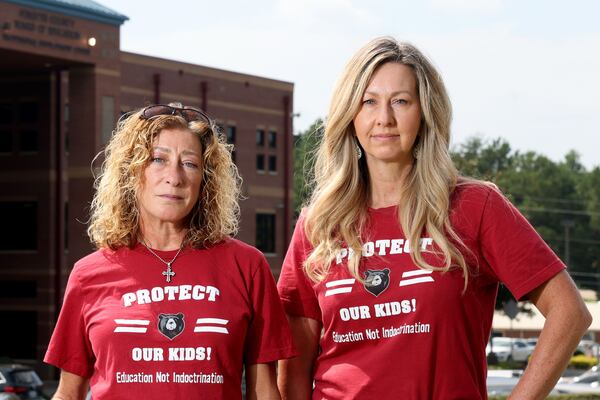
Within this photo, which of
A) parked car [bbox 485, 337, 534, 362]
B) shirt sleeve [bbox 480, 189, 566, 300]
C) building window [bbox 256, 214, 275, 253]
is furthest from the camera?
parked car [bbox 485, 337, 534, 362]

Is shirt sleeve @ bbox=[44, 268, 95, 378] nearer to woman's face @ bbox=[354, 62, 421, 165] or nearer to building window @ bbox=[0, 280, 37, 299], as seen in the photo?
woman's face @ bbox=[354, 62, 421, 165]

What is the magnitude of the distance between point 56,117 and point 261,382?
42280 mm

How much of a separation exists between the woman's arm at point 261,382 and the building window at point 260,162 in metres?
52.3

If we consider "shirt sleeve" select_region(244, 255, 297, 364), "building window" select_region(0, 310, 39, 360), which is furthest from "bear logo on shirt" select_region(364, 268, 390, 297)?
"building window" select_region(0, 310, 39, 360)

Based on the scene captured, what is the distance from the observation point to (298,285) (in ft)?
16.5

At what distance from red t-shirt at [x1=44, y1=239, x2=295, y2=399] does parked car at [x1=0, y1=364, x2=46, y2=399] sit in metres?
21.3

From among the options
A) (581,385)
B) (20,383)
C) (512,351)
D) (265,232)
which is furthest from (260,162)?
(20,383)

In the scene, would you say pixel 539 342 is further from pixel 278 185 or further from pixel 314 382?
pixel 278 185

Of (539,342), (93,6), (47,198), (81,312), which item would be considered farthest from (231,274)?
(47,198)

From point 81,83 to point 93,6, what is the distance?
261cm

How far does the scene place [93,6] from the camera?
141 feet

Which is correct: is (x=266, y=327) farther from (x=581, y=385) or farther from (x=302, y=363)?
(x=581, y=385)

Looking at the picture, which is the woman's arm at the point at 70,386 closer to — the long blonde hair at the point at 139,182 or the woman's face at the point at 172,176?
the long blonde hair at the point at 139,182

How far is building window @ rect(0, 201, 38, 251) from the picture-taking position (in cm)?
4755
